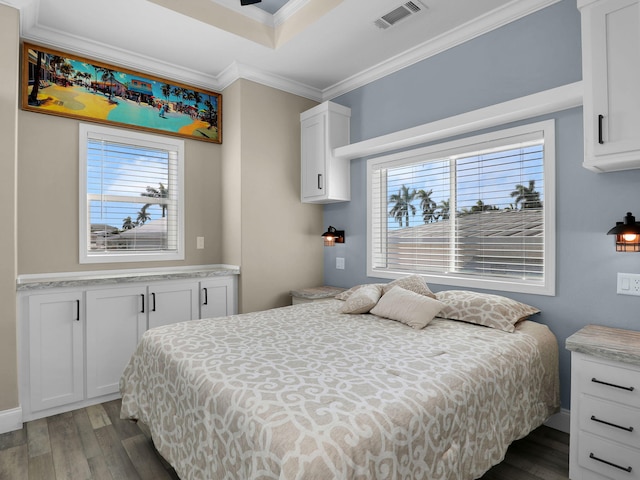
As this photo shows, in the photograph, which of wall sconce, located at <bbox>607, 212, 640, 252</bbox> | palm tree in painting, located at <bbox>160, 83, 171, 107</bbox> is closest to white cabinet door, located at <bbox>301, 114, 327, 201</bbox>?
palm tree in painting, located at <bbox>160, 83, 171, 107</bbox>

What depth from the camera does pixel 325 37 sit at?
3.04 m


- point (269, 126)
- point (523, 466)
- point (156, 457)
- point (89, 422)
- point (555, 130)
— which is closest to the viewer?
point (523, 466)

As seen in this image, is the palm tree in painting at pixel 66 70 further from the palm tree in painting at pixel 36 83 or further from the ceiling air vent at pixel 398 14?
the ceiling air vent at pixel 398 14

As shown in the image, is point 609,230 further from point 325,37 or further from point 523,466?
point 325,37

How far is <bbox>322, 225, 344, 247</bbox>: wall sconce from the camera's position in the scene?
3877 mm

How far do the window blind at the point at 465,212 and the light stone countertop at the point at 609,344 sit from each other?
1.87ft

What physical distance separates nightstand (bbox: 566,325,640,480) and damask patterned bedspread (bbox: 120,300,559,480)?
22 cm

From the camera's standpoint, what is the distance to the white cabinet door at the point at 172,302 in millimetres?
3193

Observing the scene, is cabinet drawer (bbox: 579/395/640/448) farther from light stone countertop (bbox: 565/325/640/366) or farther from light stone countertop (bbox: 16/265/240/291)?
light stone countertop (bbox: 16/265/240/291)

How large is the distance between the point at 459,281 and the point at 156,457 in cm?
239

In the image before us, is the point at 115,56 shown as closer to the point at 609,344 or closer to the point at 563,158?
the point at 563,158

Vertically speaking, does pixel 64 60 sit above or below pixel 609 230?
above

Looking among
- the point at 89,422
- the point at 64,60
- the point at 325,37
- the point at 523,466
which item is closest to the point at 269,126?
the point at 325,37

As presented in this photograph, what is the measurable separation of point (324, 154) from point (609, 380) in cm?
279
